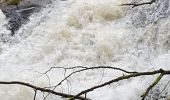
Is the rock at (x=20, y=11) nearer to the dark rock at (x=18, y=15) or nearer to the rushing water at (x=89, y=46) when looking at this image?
the dark rock at (x=18, y=15)

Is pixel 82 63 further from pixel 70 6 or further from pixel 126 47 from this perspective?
pixel 70 6

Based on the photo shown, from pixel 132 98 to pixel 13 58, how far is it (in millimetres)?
1993

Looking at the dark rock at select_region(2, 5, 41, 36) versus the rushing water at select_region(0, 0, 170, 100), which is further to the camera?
the dark rock at select_region(2, 5, 41, 36)

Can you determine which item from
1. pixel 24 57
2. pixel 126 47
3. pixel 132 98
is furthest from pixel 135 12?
pixel 132 98

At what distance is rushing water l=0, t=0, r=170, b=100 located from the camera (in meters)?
4.32

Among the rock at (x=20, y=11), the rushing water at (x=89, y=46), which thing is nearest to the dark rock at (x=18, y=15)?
the rock at (x=20, y=11)

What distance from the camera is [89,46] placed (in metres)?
5.21

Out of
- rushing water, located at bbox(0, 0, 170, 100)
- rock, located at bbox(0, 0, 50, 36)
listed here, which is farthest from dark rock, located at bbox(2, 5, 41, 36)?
rushing water, located at bbox(0, 0, 170, 100)

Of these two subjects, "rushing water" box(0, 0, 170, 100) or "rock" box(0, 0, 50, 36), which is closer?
"rushing water" box(0, 0, 170, 100)

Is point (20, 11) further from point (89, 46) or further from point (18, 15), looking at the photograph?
point (89, 46)

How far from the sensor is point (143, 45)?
4.96 m

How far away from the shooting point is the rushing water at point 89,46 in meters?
4.32

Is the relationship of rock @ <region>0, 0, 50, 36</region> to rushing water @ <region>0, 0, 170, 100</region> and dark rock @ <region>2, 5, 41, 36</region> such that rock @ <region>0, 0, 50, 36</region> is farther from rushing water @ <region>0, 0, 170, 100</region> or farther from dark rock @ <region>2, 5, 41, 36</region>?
rushing water @ <region>0, 0, 170, 100</region>

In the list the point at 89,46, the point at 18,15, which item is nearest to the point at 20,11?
the point at 18,15
